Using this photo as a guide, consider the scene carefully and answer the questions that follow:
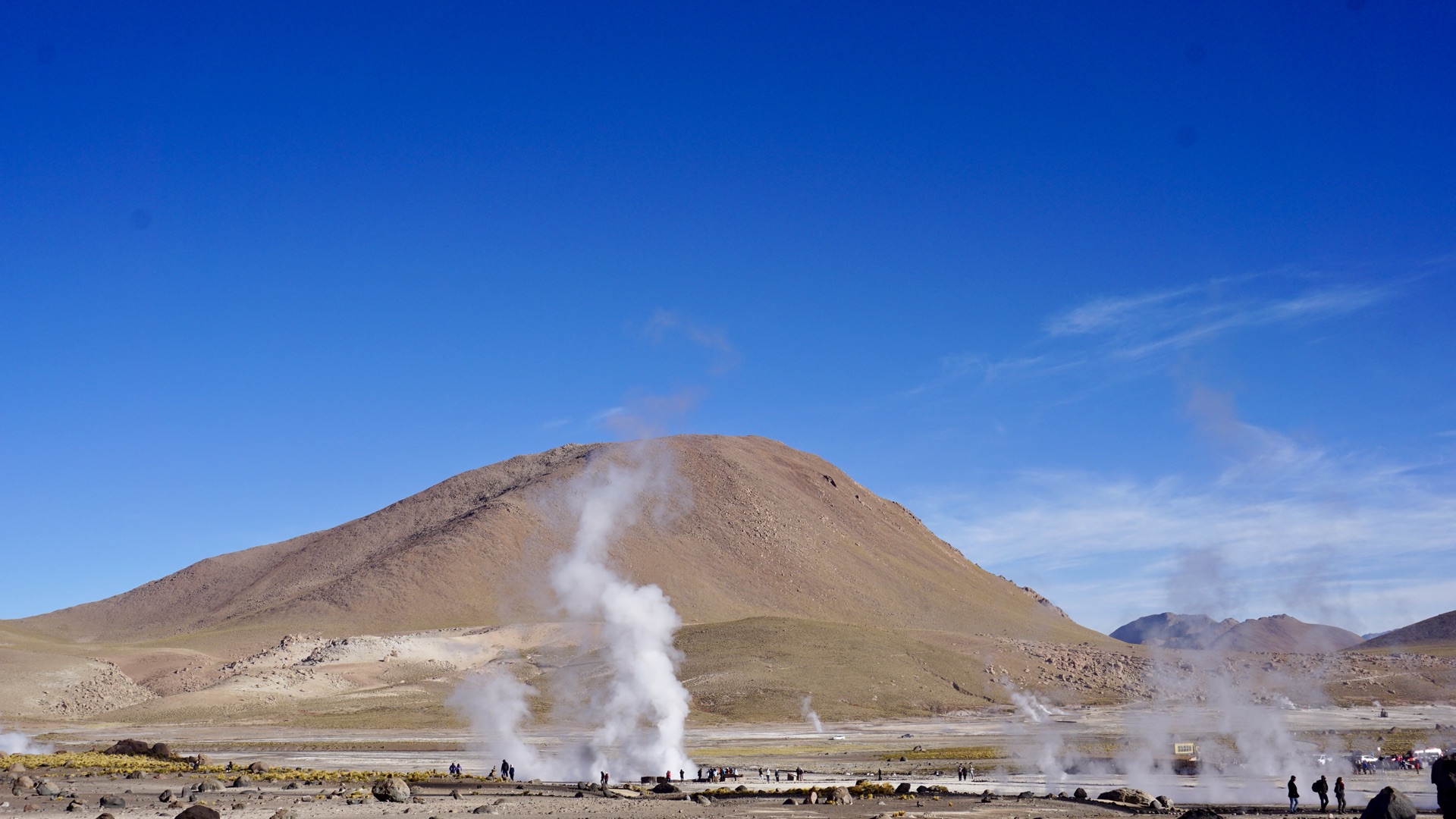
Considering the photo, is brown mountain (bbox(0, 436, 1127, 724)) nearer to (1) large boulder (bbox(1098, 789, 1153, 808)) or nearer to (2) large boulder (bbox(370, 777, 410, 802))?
(2) large boulder (bbox(370, 777, 410, 802))

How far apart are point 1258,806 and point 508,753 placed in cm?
4197

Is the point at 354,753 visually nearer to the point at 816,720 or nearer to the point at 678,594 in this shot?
the point at 816,720

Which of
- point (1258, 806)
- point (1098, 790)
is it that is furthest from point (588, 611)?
point (1258, 806)

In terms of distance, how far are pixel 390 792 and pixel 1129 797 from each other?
94.0ft

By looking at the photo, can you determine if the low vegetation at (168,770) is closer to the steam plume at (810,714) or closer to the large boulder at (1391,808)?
the large boulder at (1391,808)

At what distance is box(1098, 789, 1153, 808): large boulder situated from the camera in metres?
43.1

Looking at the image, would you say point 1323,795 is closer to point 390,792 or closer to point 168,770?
point 390,792

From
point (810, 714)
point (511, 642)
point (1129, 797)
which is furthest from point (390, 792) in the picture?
point (511, 642)

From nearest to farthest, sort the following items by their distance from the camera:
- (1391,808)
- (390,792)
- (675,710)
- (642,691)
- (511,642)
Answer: (1391,808), (390,792), (675,710), (642,691), (511,642)

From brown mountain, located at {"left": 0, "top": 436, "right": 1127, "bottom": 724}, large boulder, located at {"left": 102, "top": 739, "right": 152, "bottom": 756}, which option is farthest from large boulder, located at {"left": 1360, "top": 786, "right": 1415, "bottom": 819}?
brown mountain, located at {"left": 0, "top": 436, "right": 1127, "bottom": 724}

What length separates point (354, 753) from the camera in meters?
77.7

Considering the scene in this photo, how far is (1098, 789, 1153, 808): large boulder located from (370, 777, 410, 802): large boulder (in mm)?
27213

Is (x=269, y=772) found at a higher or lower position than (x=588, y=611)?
lower

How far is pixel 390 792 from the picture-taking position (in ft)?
155
